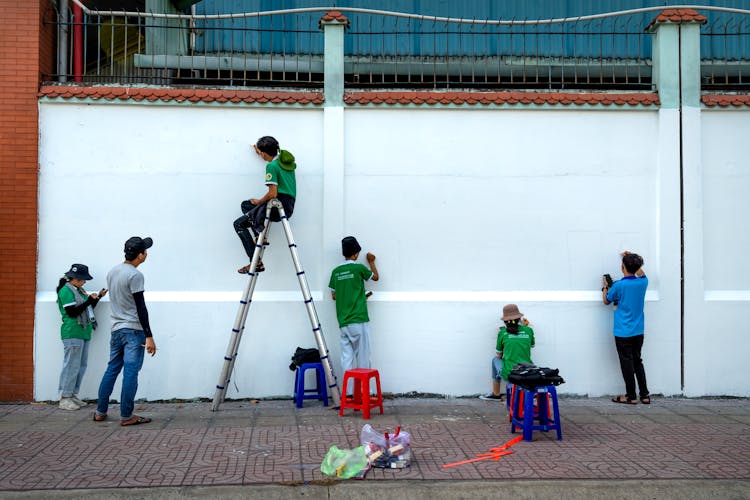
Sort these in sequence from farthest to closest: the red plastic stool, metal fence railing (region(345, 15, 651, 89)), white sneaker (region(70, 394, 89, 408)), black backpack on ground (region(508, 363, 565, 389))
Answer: metal fence railing (region(345, 15, 651, 89))
white sneaker (region(70, 394, 89, 408))
the red plastic stool
black backpack on ground (region(508, 363, 565, 389))

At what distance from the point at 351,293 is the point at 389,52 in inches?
191

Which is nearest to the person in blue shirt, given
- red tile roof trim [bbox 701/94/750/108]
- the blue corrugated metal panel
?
red tile roof trim [bbox 701/94/750/108]

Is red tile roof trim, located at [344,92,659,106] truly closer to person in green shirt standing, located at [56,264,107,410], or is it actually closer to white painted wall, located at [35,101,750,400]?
white painted wall, located at [35,101,750,400]

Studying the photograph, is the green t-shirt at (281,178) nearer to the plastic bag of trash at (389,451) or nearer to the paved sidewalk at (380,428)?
the paved sidewalk at (380,428)

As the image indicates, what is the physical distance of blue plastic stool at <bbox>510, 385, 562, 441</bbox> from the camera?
6.61m

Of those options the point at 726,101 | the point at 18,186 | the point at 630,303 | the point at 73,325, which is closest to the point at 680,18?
the point at 726,101

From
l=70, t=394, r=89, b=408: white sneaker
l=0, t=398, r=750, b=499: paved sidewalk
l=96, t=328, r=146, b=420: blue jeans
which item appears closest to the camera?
l=0, t=398, r=750, b=499: paved sidewalk

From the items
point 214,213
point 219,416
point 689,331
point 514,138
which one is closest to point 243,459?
point 219,416

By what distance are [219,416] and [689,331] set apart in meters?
5.57

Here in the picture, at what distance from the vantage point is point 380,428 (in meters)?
Result: 7.05

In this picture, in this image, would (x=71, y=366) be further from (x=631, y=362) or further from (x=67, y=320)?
(x=631, y=362)

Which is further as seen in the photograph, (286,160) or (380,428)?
(286,160)

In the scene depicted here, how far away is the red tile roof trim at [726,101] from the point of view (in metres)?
8.80

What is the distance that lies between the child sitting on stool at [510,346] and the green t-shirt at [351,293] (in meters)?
1.57
